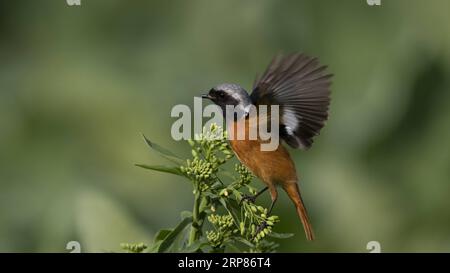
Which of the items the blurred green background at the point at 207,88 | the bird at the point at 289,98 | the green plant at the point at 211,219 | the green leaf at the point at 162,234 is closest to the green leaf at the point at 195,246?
the green plant at the point at 211,219

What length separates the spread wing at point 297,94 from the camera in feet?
9.28

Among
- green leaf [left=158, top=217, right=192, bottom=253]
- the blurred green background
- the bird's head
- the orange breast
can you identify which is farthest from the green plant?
the blurred green background

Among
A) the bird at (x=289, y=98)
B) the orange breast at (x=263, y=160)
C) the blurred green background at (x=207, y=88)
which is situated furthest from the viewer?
the blurred green background at (x=207, y=88)

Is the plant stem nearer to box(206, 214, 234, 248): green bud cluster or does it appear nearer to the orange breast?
box(206, 214, 234, 248): green bud cluster

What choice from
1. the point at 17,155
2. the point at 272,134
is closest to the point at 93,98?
the point at 17,155

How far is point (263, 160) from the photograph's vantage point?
10.1ft

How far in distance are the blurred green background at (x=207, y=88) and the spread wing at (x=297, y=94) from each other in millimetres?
1698

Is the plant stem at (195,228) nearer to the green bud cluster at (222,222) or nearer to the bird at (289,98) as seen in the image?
the green bud cluster at (222,222)

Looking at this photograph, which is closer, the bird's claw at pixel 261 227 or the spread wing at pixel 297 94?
the bird's claw at pixel 261 227

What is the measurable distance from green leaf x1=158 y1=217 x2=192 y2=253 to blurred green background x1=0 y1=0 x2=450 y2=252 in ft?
8.15

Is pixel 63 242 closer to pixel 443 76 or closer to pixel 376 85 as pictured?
pixel 376 85

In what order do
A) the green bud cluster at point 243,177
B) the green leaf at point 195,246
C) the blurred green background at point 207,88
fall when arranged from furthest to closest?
the blurred green background at point 207,88, the green bud cluster at point 243,177, the green leaf at point 195,246

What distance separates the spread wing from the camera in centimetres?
283
